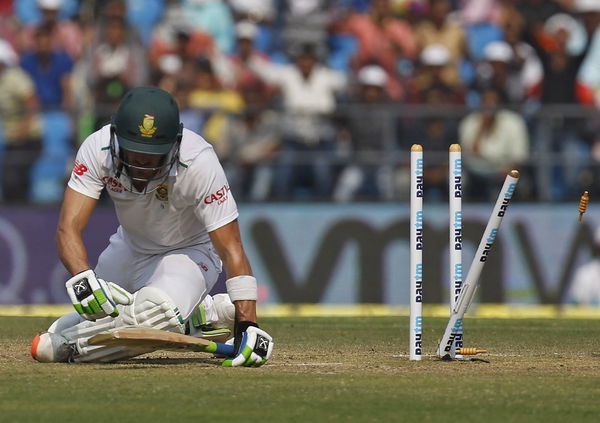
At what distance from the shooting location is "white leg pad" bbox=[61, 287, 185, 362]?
8.06 metres

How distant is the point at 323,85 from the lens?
54.1 ft

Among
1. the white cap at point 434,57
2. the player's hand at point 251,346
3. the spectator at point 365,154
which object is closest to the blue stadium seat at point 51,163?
the spectator at point 365,154

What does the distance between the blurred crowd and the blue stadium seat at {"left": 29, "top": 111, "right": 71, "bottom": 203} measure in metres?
0.02

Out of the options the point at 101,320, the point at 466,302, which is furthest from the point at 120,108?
the point at 466,302

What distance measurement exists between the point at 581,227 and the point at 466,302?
26.1 feet

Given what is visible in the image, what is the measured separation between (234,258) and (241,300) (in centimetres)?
27

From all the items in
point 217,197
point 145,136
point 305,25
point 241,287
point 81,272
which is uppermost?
point 305,25

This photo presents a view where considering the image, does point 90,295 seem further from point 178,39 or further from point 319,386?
point 178,39

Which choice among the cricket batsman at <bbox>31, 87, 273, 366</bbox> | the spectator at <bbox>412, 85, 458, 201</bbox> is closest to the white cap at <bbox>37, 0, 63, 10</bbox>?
the spectator at <bbox>412, 85, 458, 201</bbox>

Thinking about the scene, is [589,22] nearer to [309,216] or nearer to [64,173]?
[309,216]

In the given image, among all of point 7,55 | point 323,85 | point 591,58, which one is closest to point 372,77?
point 323,85

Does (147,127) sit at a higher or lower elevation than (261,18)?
lower

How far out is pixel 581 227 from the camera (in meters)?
15.8

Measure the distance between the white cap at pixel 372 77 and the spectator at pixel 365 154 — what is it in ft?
2.61
